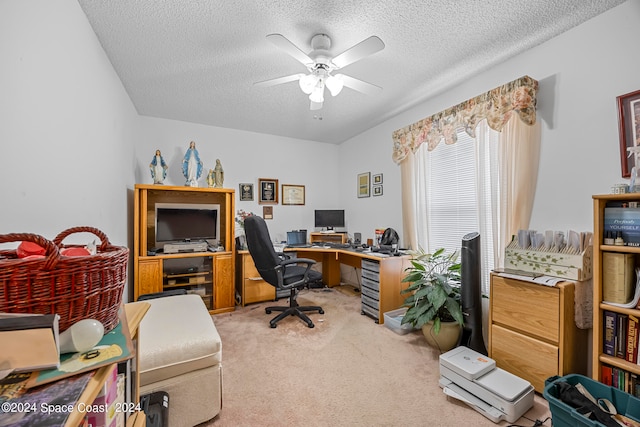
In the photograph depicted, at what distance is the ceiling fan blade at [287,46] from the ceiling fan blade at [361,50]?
0.19 metres

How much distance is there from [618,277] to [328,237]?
127 inches

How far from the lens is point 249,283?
11.0 feet

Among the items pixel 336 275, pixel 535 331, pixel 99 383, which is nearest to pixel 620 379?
pixel 535 331

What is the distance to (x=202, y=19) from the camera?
1.72m

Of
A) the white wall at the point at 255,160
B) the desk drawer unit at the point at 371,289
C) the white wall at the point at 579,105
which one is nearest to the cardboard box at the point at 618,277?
the white wall at the point at 579,105

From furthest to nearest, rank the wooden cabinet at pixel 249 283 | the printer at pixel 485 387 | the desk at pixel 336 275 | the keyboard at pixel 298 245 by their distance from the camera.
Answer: the keyboard at pixel 298 245, the wooden cabinet at pixel 249 283, the desk at pixel 336 275, the printer at pixel 485 387

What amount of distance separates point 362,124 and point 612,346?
317 centimetres

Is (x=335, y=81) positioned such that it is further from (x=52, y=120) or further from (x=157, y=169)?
(x=157, y=169)

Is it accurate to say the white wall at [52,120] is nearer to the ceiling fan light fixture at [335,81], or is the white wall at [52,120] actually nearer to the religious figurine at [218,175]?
the religious figurine at [218,175]

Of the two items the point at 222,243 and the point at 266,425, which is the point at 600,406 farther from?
the point at 222,243

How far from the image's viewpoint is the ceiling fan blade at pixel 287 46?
5.16ft

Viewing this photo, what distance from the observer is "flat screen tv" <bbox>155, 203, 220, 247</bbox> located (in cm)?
308

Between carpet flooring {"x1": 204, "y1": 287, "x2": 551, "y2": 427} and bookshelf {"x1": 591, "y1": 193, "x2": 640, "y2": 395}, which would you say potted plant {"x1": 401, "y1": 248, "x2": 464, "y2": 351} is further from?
bookshelf {"x1": 591, "y1": 193, "x2": 640, "y2": 395}

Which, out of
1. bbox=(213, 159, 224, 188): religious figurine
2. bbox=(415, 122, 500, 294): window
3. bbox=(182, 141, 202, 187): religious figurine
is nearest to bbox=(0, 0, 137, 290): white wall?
bbox=(182, 141, 202, 187): religious figurine
